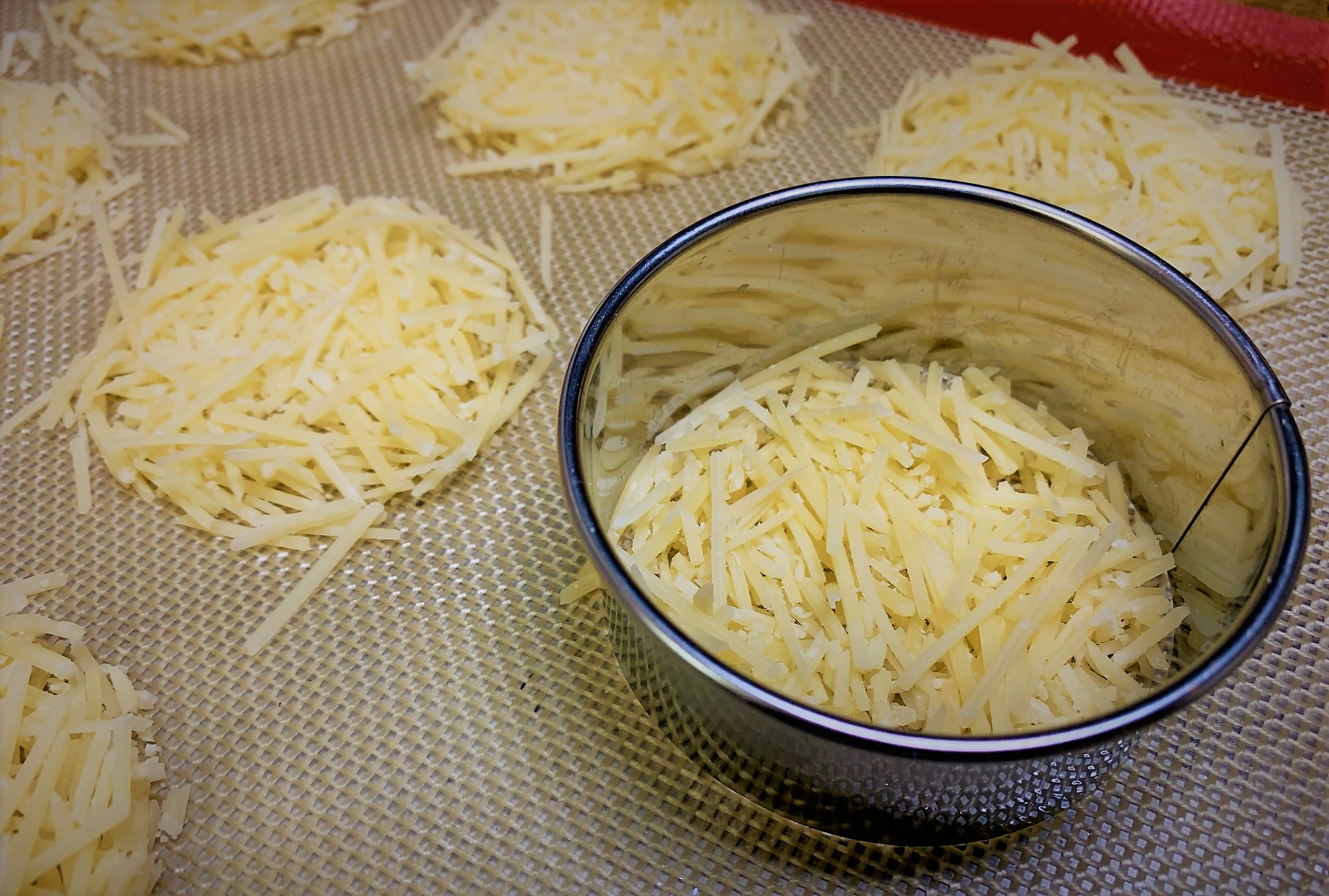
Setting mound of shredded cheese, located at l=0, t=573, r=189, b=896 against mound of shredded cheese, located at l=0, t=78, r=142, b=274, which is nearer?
mound of shredded cheese, located at l=0, t=573, r=189, b=896

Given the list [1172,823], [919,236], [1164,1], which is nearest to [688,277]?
[919,236]

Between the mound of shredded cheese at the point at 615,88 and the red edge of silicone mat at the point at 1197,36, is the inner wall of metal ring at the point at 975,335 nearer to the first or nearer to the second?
the mound of shredded cheese at the point at 615,88

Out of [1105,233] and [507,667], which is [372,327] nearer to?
[507,667]

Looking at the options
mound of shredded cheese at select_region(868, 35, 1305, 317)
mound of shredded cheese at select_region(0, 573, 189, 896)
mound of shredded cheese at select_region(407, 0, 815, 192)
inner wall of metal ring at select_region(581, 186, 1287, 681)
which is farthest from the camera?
mound of shredded cheese at select_region(407, 0, 815, 192)

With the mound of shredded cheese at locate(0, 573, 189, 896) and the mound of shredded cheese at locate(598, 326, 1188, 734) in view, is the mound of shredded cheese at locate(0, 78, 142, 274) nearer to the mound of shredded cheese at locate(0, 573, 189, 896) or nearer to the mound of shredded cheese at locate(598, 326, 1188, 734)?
the mound of shredded cheese at locate(0, 573, 189, 896)

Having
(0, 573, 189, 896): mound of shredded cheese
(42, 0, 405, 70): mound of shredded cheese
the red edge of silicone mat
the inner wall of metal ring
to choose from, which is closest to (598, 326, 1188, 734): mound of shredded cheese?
the inner wall of metal ring

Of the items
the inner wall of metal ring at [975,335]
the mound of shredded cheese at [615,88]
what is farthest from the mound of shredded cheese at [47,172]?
the inner wall of metal ring at [975,335]
